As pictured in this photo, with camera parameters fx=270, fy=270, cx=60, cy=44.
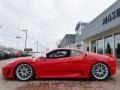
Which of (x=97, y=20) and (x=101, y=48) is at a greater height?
(x=97, y=20)

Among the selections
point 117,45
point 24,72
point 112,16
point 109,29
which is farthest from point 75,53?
point 109,29

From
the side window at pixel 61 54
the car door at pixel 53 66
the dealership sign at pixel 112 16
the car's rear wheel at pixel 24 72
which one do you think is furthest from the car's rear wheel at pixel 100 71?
the dealership sign at pixel 112 16

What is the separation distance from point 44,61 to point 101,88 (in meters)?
2.55

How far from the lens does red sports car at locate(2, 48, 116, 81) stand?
9719 millimetres

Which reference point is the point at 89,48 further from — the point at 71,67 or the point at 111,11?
the point at 71,67

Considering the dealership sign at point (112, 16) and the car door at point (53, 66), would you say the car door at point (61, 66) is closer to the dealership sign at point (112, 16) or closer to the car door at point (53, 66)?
the car door at point (53, 66)

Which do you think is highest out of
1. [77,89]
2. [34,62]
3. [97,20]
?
[97,20]

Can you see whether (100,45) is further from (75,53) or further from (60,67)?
(60,67)

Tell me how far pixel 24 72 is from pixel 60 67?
131 cm

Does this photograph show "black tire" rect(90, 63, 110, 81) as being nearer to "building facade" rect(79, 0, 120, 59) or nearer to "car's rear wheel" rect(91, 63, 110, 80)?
"car's rear wheel" rect(91, 63, 110, 80)

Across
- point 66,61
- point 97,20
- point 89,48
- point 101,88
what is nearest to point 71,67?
point 66,61

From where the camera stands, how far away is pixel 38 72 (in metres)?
9.72

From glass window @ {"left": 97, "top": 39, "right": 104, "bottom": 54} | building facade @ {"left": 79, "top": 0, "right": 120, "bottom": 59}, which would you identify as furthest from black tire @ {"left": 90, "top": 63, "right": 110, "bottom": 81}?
glass window @ {"left": 97, "top": 39, "right": 104, "bottom": 54}

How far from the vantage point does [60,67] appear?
9.73 meters
